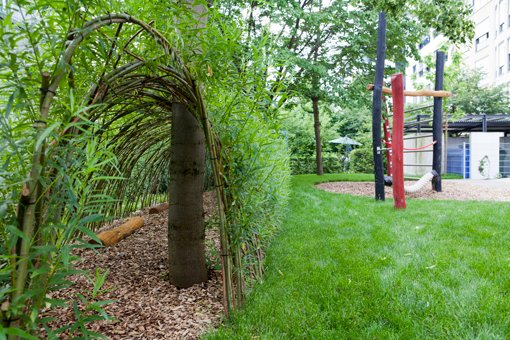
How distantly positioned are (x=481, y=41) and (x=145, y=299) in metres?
29.1

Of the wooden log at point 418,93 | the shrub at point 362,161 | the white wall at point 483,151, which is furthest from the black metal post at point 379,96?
the shrub at point 362,161

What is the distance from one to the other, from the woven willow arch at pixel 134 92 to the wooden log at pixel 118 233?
1.51 meters

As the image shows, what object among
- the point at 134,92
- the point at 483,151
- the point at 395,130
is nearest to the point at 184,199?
the point at 134,92

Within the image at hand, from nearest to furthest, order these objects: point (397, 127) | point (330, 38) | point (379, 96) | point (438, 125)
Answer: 1. point (397, 127)
2. point (379, 96)
3. point (438, 125)
4. point (330, 38)

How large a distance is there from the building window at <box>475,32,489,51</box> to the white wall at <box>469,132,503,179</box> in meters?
13.9

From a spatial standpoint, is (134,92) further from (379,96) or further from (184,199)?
(379,96)

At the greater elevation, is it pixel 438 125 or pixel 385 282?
pixel 438 125

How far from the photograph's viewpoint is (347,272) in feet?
8.89

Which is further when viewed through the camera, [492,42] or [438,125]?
[492,42]

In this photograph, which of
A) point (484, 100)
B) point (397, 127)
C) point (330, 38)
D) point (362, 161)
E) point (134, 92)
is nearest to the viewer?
point (134, 92)

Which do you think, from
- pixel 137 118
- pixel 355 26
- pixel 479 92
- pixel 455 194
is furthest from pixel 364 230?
pixel 479 92

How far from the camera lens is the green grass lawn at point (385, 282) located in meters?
1.86

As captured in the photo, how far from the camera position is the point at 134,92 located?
201 centimetres

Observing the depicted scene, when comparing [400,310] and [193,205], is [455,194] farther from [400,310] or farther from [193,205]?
[193,205]
